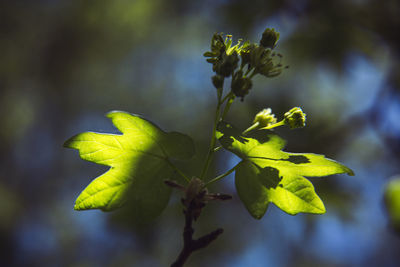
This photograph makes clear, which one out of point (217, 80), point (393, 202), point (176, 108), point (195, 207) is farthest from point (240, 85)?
point (176, 108)

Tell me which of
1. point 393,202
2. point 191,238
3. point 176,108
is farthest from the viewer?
point 176,108

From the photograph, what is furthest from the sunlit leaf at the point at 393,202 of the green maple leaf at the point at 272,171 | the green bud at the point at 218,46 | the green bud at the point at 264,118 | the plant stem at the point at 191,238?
the green bud at the point at 218,46

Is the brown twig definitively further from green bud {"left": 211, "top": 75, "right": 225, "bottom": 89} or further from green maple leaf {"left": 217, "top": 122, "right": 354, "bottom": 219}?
green bud {"left": 211, "top": 75, "right": 225, "bottom": 89}

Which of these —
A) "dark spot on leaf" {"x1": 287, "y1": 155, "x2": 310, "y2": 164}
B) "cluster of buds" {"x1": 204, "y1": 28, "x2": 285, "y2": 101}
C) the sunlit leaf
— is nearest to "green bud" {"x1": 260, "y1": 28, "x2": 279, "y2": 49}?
"cluster of buds" {"x1": 204, "y1": 28, "x2": 285, "y2": 101}

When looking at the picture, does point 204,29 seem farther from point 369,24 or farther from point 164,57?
point 369,24

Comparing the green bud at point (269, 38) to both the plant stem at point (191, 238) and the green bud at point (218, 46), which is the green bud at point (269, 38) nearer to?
the green bud at point (218, 46)

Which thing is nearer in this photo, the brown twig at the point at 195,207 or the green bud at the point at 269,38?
the brown twig at the point at 195,207

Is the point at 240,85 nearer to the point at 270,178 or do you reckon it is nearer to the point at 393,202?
the point at 270,178

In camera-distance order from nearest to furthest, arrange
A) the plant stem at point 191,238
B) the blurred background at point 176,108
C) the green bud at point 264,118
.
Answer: the plant stem at point 191,238 → the green bud at point 264,118 → the blurred background at point 176,108
